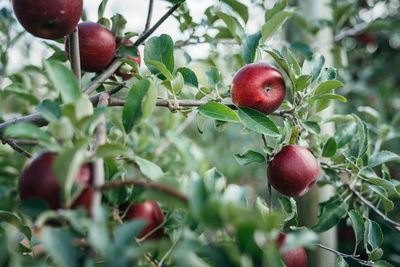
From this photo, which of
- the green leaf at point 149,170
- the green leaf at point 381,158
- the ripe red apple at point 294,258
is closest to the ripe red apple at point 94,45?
the green leaf at point 149,170

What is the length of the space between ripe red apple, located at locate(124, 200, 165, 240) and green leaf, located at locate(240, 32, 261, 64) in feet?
1.46

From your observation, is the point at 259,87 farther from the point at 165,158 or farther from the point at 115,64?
the point at 165,158

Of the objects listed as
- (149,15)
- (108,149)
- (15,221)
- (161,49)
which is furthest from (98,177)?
(149,15)

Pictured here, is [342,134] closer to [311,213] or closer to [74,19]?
[311,213]

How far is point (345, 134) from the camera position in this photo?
0.89 meters

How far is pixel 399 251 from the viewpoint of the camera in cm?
160

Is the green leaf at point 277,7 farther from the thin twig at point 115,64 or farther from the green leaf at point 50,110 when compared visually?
the green leaf at point 50,110

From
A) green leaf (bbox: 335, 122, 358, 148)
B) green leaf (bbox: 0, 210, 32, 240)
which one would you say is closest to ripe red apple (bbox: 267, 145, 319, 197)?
green leaf (bbox: 335, 122, 358, 148)

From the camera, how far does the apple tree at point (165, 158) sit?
0.36 m

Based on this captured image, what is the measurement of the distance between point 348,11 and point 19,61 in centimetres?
229

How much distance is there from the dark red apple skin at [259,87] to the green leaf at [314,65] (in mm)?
126

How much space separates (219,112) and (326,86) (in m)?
0.26

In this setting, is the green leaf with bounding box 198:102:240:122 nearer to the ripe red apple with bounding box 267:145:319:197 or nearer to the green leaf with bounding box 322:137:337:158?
the ripe red apple with bounding box 267:145:319:197

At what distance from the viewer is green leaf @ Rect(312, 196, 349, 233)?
2.61ft
